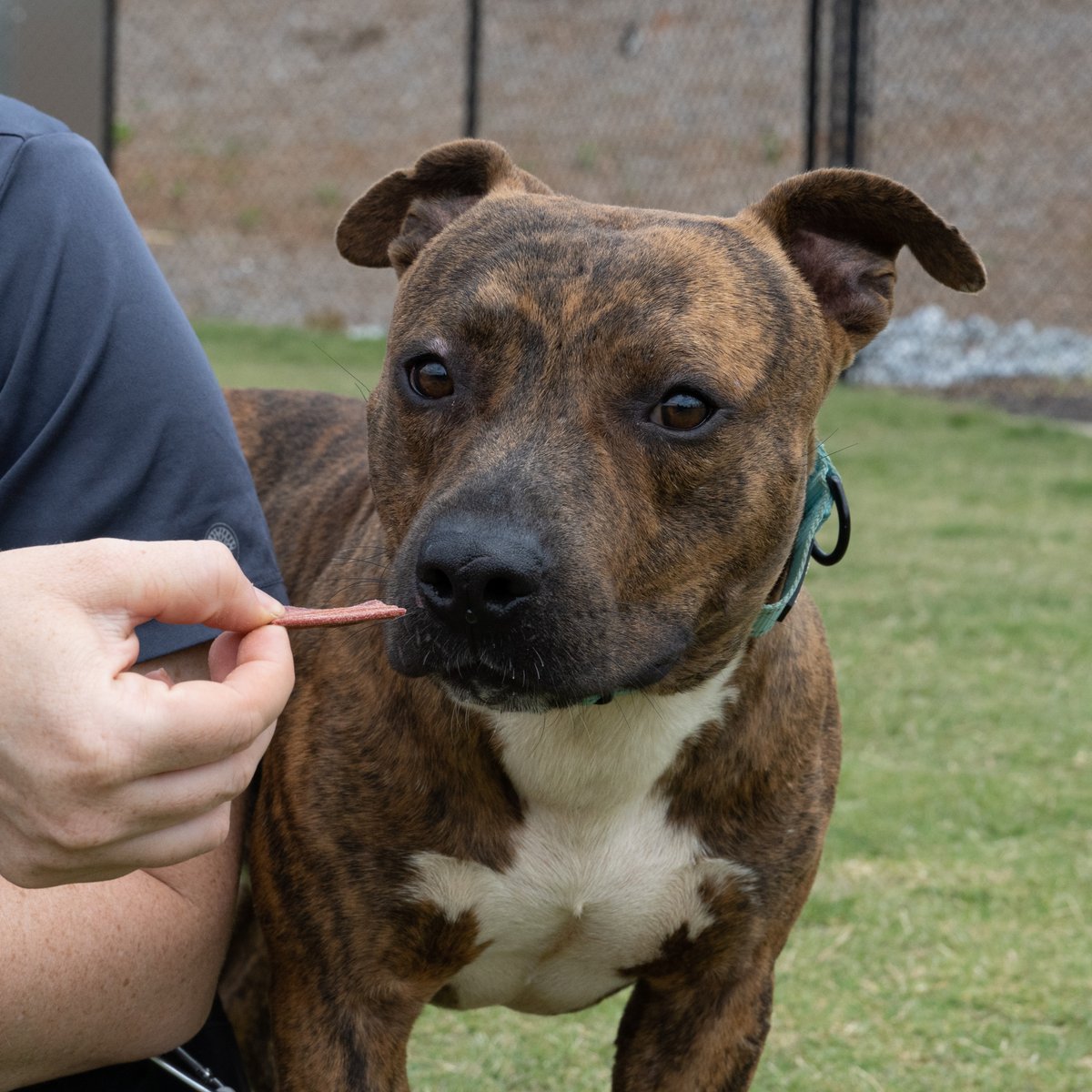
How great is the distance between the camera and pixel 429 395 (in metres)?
2.27

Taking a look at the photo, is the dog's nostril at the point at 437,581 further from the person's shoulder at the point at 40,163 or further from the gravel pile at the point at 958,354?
the gravel pile at the point at 958,354

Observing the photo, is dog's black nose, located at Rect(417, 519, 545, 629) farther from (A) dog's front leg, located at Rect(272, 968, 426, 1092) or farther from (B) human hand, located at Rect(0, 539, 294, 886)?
(A) dog's front leg, located at Rect(272, 968, 426, 1092)

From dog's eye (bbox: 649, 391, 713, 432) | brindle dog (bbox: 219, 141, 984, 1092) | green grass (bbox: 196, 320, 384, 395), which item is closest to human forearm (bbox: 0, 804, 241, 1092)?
brindle dog (bbox: 219, 141, 984, 1092)

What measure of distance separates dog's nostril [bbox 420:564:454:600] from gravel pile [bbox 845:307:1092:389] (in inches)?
400

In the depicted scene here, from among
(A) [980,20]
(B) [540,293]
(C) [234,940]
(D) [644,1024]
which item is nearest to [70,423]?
(B) [540,293]

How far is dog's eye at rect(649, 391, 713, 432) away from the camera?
2.16 m

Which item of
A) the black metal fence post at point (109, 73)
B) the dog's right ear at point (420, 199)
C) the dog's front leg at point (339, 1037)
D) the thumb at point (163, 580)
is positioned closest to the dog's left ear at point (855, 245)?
the dog's right ear at point (420, 199)

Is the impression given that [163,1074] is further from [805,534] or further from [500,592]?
[805,534]

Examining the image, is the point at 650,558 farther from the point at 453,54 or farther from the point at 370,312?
the point at 453,54

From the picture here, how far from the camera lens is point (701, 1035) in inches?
98.7

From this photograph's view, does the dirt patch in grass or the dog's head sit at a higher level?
the dog's head

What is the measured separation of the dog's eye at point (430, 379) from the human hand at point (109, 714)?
0.82 metres

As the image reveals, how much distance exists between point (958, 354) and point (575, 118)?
6493 mm

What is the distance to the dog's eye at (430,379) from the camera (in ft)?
7.40
